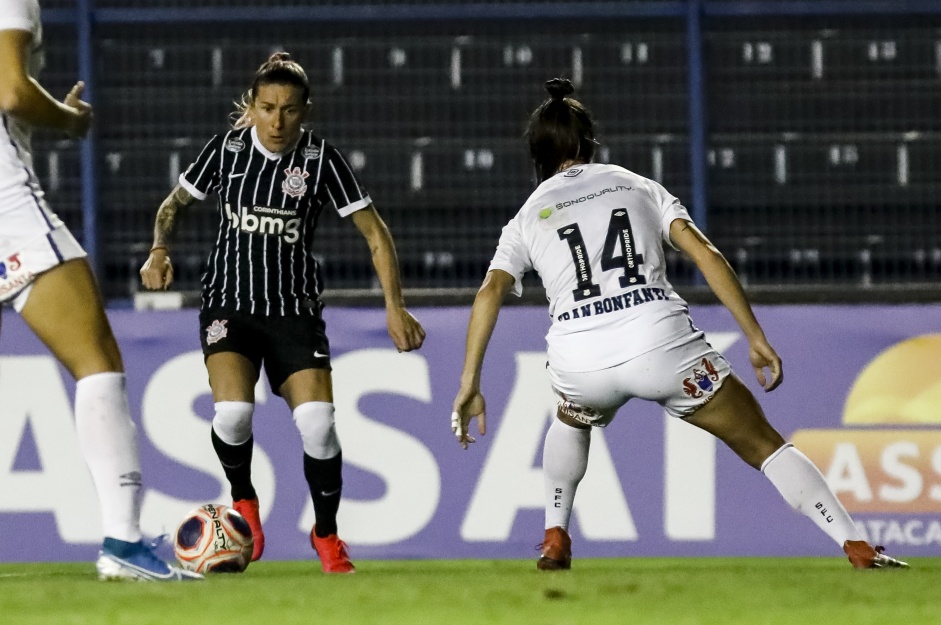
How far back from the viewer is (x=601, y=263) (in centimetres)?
543

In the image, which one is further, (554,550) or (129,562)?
(554,550)

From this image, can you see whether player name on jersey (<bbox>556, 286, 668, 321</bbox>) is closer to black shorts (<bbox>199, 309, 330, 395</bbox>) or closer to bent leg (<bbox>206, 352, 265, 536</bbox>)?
black shorts (<bbox>199, 309, 330, 395</bbox>)

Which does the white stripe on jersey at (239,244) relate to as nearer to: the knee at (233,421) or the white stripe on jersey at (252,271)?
the white stripe on jersey at (252,271)

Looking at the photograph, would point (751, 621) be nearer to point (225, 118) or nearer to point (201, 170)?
point (201, 170)

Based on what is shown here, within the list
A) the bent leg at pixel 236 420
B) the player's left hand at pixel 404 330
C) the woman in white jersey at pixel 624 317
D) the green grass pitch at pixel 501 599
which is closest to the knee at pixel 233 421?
the bent leg at pixel 236 420

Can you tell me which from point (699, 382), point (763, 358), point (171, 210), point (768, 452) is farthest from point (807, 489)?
point (171, 210)

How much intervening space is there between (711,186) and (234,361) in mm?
3787

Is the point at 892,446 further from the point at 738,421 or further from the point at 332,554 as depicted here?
the point at 332,554

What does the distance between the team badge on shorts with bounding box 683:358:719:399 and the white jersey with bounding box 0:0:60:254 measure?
1.92m

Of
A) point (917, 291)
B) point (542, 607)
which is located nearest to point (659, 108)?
point (917, 291)

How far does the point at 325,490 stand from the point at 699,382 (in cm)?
142

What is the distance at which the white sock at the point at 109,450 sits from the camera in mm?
4559

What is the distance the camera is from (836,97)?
30.9 feet

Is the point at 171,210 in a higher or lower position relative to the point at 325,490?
higher
